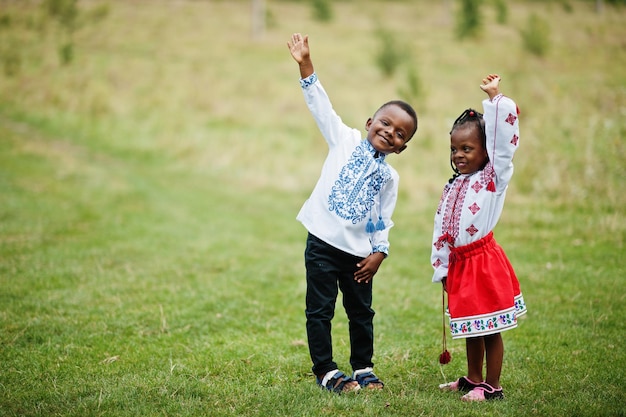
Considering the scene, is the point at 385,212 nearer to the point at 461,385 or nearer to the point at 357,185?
the point at 357,185

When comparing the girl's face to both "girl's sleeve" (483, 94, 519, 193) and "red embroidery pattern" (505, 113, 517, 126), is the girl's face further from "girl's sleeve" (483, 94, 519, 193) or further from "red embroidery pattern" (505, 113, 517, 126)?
"red embroidery pattern" (505, 113, 517, 126)

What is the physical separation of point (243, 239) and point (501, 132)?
6101mm

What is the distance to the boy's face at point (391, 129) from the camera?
369 cm

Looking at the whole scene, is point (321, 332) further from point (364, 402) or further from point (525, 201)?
point (525, 201)

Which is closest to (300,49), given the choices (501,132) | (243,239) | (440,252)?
(501,132)

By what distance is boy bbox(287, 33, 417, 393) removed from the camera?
370 cm

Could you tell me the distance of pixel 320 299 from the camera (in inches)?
148

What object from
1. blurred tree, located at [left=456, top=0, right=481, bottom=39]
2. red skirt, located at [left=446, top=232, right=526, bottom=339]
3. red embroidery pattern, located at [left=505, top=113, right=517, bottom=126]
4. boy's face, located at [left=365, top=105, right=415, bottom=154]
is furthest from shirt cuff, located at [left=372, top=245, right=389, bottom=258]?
blurred tree, located at [left=456, top=0, right=481, bottom=39]

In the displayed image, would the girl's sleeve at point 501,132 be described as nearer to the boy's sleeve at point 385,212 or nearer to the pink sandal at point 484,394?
the boy's sleeve at point 385,212

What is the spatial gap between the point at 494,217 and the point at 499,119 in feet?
1.96

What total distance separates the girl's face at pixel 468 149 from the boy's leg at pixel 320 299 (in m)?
0.97

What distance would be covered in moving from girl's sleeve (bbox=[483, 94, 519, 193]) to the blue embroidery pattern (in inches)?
26.6

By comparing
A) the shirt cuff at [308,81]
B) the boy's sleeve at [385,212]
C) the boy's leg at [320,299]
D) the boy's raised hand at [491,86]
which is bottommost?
the boy's leg at [320,299]

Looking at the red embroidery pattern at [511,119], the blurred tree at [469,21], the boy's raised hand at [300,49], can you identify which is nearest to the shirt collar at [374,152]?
the boy's raised hand at [300,49]
